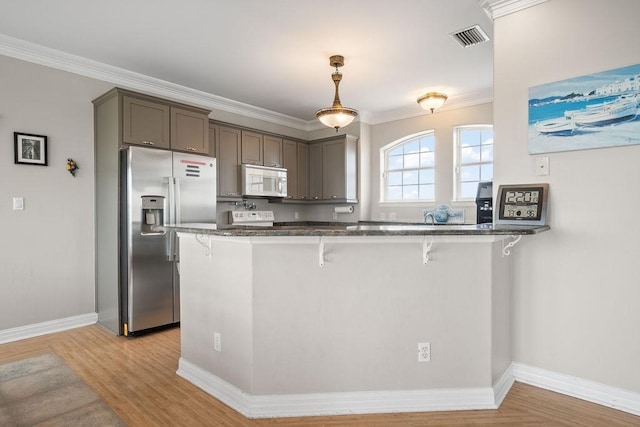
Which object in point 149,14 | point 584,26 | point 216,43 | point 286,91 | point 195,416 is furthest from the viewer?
point 286,91

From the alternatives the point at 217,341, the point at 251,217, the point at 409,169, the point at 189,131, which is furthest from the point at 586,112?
the point at 251,217

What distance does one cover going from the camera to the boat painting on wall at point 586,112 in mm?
2133

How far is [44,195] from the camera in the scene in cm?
350

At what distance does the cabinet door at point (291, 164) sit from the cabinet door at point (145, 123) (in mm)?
2185

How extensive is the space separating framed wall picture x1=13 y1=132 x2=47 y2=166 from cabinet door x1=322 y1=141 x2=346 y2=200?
Answer: 3.64m

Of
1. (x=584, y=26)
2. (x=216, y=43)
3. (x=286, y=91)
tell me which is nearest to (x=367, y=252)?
(x=584, y=26)

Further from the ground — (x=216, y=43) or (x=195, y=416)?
(x=216, y=43)

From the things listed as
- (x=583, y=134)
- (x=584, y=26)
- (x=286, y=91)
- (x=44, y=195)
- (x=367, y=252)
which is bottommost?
(x=367, y=252)

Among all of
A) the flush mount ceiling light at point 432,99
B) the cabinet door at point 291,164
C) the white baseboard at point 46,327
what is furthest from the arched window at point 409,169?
the white baseboard at point 46,327

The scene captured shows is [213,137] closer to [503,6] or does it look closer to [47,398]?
[47,398]

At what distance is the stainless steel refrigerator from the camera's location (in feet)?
11.4

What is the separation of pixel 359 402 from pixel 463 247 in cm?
111

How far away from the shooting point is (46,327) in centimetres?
352

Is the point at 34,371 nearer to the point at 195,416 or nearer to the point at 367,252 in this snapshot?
the point at 195,416
